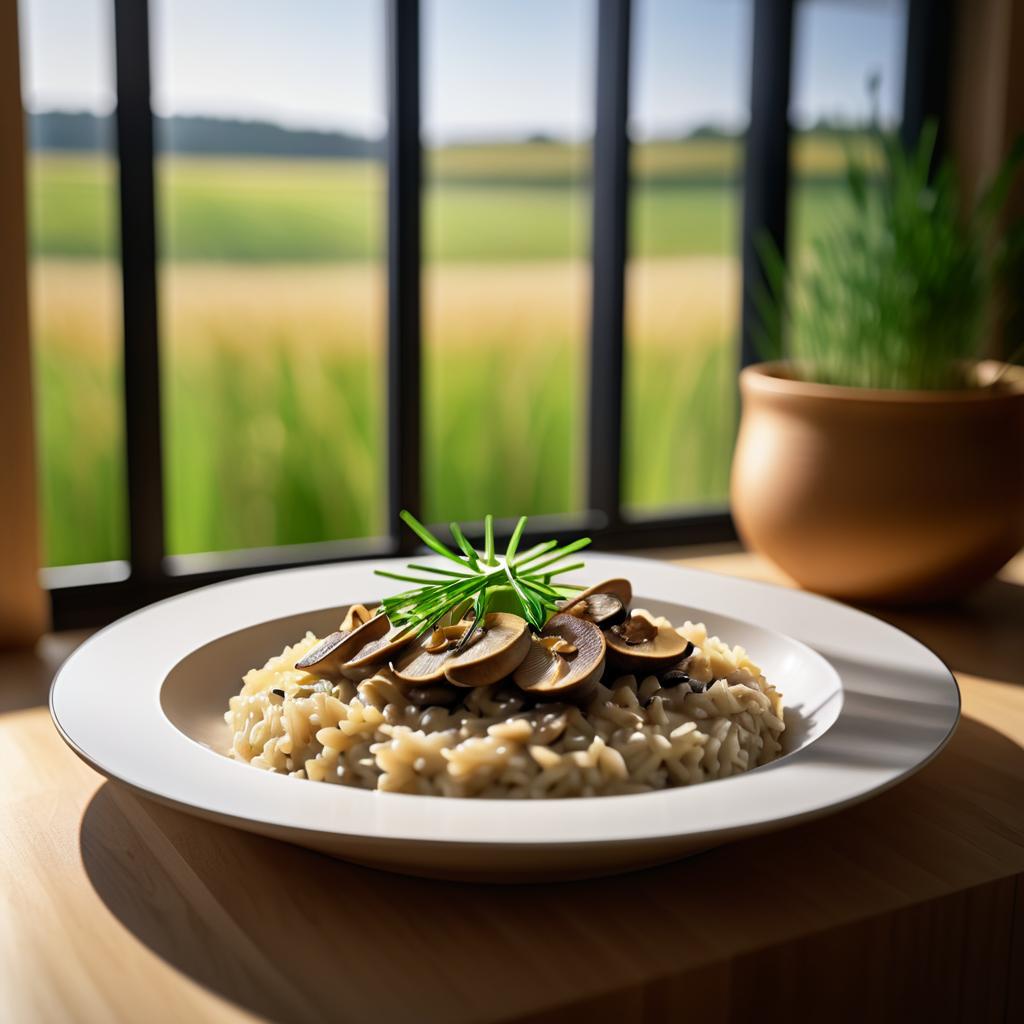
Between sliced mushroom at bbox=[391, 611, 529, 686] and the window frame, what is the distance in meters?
0.67

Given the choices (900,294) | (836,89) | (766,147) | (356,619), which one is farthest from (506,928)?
(836,89)

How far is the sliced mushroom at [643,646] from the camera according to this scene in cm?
81

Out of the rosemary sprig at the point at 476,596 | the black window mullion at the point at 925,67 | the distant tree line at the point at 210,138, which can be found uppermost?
the black window mullion at the point at 925,67

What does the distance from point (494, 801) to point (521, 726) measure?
6cm

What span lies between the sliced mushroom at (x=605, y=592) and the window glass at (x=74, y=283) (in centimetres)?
73

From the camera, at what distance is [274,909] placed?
708mm

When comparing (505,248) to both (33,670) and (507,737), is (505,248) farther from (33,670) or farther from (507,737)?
(507,737)

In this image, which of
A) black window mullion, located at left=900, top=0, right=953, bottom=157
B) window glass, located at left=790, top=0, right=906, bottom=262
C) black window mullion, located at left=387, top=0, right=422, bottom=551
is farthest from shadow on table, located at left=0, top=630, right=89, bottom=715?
black window mullion, located at left=900, top=0, right=953, bottom=157

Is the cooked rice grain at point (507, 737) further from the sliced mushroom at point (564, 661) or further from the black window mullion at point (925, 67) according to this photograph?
the black window mullion at point (925, 67)

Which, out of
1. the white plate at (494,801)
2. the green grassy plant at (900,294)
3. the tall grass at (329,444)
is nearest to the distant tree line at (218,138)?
the tall grass at (329,444)

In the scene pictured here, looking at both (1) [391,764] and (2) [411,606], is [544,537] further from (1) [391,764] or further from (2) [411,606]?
(1) [391,764]

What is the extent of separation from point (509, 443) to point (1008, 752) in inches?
39.6

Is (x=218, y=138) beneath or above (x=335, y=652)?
above

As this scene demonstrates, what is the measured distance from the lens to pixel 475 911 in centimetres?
70
